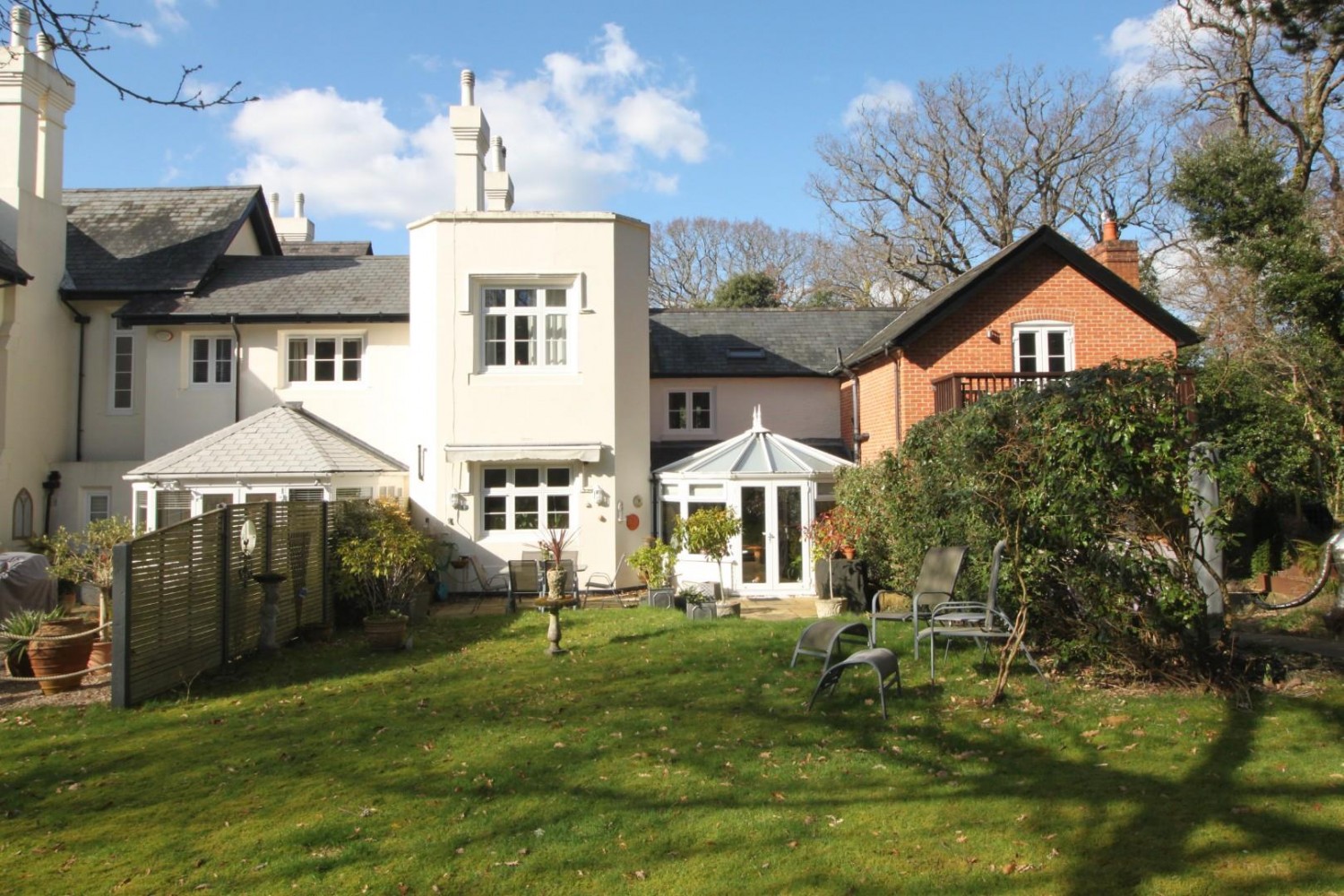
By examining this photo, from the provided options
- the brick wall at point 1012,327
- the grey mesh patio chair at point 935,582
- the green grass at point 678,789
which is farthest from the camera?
the brick wall at point 1012,327

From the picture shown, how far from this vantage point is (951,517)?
12109mm

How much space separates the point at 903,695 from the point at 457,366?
12.3 metres

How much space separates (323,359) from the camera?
20.8 m

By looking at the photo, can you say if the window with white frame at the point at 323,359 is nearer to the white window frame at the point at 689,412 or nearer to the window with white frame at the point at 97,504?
the window with white frame at the point at 97,504

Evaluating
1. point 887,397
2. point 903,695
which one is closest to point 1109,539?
point 903,695

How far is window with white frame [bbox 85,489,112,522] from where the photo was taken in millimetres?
19969

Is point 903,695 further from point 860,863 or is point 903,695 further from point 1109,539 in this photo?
point 860,863

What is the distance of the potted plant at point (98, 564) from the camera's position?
36.0 feet

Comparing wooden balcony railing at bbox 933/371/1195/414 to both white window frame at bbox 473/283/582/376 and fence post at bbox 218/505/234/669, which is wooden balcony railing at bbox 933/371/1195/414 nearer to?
white window frame at bbox 473/283/582/376

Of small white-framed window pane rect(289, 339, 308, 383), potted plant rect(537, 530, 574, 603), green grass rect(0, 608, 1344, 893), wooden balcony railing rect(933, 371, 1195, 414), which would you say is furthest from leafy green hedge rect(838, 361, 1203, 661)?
small white-framed window pane rect(289, 339, 308, 383)

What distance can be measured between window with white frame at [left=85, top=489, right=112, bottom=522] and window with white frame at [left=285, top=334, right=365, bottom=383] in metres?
4.31

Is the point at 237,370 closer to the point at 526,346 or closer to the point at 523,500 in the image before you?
the point at 526,346

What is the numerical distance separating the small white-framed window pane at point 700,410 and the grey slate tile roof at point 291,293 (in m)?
6.89

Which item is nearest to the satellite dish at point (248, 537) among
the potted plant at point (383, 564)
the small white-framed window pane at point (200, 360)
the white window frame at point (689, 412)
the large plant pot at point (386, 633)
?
the large plant pot at point (386, 633)
